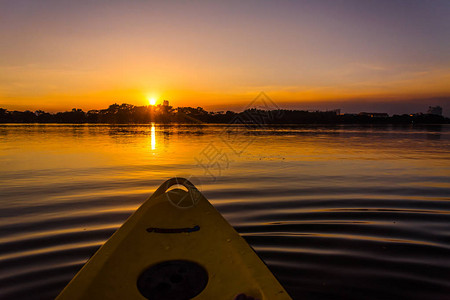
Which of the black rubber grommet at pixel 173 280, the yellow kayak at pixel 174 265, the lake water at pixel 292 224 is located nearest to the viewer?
the yellow kayak at pixel 174 265

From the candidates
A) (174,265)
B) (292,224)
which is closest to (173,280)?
(174,265)

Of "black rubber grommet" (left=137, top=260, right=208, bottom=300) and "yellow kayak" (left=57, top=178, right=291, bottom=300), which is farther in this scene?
"black rubber grommet" (left=137, top=260, right=208, bottom=300)

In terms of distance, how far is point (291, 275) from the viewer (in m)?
3.75

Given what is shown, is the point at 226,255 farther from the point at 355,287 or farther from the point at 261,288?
the point at 355,287

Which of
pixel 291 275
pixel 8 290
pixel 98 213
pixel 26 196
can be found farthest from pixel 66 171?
pixel 291 275

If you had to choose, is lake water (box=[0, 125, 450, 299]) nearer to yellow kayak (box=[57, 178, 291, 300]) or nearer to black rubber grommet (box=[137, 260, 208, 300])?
yellow kayak (box=[57, 178, 291, 300])

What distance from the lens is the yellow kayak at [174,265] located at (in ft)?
8.11

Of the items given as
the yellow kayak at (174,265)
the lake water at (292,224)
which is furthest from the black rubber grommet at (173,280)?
the lake water at (292,224)

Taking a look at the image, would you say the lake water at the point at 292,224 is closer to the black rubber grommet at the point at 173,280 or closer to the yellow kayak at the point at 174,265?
the yellow kayak at the point at 174,265

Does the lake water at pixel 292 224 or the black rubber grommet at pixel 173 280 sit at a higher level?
the black rubber grommet at pixel 173 280

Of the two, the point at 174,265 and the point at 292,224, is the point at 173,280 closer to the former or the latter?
the point at 174,265

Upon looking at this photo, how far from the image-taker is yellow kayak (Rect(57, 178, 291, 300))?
2.47 metres

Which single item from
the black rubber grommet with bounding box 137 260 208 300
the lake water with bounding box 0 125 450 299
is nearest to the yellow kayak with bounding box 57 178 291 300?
the black rubber grommet with bounding box 137 260 208 300

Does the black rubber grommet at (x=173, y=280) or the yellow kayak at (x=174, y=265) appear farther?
the black rubber grommet at (x=173, y=280)
